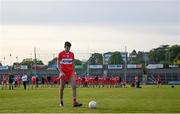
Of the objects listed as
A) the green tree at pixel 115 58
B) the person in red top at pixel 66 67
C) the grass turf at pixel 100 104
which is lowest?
the grass turf at pixel 100 104

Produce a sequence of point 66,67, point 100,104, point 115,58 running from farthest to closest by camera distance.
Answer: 1. point 115,58
2. point 100,104
3. point 66,67

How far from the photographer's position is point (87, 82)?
208 feet

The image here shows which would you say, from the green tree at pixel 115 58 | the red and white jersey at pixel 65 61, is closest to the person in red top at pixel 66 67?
the red and white jersey at pixel 65 61

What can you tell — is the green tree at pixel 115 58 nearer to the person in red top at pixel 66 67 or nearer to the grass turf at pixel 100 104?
the grass turf at pixel 100 104

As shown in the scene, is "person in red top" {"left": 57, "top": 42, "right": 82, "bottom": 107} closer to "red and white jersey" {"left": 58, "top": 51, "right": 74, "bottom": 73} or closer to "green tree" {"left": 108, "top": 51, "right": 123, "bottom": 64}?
"red and white jersey" {"left": 58, "top": 51, "right": 74, "bottom": 73}

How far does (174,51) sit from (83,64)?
6143 cm

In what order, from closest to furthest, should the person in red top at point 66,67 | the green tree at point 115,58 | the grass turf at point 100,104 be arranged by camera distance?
1. the grass turf at point 100,104
2. the person in red top at point 66,67
3. the green tree at point 115,58

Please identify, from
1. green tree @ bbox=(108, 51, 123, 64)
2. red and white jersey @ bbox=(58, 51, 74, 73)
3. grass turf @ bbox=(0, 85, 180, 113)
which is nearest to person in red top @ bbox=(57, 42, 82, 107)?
red and white jersey @ bbox=(58, 51, 74, 73)

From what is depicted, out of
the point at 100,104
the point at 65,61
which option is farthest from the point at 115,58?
the point at 65,61

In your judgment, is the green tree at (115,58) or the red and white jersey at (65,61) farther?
the green tree at (115,58)

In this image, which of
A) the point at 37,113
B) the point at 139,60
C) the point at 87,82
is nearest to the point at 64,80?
the point at 37,113

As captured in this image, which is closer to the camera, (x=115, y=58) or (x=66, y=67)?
(x=66, y=67)

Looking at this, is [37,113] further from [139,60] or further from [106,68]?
[139,60]

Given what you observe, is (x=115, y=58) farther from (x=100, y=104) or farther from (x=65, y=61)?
(x=65, y=61)
